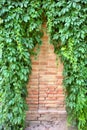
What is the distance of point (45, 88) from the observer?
132 inches

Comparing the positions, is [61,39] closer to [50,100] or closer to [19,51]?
[19,51]

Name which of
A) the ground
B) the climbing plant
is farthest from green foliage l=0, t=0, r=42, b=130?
the ground

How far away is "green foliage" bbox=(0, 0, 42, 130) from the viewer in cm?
289

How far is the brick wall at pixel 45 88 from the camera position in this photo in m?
3.33

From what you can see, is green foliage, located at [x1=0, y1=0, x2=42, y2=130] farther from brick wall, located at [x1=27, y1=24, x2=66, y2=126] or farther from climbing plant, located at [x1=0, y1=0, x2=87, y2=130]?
brick wall, located at [x1=27, y1=24, x2=66, y2=126]

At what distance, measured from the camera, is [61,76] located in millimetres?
3344

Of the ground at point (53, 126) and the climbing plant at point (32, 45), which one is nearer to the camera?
the climbing plant at point (32, 45)

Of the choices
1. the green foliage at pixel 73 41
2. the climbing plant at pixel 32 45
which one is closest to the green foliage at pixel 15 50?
the climbing plant at pixel 32 45

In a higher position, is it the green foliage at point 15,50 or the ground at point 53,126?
the green foliage at point 15,50

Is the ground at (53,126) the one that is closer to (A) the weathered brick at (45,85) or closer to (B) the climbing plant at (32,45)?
(A) the weathered brick at (45,85)

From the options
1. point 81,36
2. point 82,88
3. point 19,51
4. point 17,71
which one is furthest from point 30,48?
point 82,88

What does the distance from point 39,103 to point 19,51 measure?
928 mm

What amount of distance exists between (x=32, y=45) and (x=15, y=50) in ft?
0.78

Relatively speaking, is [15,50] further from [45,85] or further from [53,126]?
[53,126]
